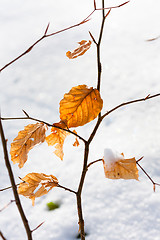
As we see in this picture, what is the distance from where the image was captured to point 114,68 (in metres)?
2.01

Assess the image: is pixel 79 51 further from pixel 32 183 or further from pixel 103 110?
pixel 103 110

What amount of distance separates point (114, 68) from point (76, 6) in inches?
50.0

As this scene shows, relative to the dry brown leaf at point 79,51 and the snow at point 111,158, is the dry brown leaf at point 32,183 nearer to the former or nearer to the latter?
the snow at point 111,158

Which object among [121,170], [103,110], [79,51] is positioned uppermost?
[103,110]

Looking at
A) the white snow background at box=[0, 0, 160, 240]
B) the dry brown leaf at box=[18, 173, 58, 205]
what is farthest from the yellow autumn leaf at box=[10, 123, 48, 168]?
the white snow background at box=[0, 0, 160, 240]

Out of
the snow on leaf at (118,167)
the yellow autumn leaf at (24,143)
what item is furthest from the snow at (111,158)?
the yellow autumn leaf at (24,143)

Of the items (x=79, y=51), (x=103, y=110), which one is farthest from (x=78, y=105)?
(x=103, y=110)

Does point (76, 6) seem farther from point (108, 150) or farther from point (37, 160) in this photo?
point (108, 150)

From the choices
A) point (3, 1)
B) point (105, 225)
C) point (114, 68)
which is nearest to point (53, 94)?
point (114, 68)

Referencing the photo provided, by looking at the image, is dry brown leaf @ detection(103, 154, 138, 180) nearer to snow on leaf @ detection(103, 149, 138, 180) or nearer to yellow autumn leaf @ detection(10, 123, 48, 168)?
snow on leaf @ detection(103, 149, 138, 180)

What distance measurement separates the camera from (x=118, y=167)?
1.69 feet

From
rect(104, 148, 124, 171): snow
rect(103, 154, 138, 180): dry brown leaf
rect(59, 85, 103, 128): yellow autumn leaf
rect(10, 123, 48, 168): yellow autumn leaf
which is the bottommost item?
rect(103, 154, 138, 180): dry brown leaf

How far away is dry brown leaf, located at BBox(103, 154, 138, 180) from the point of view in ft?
1.66

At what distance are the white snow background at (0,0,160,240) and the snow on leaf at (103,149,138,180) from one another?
0.37 ft
